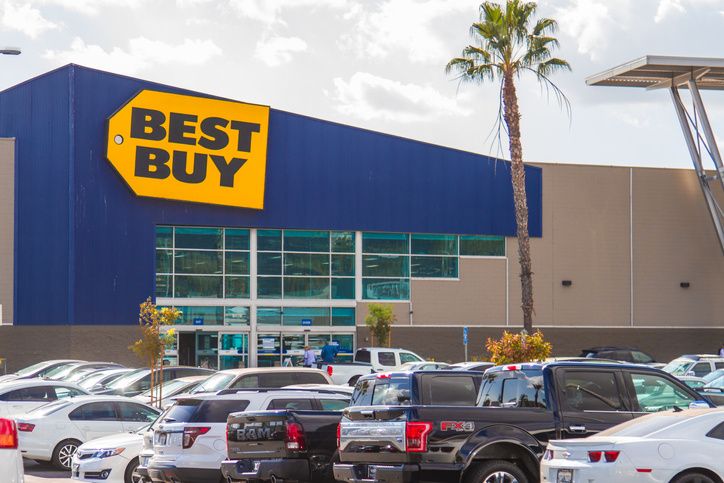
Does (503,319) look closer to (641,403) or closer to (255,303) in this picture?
(255,303)

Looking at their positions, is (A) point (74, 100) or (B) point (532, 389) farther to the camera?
(A) point (74, 100)

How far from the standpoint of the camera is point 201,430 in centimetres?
1700

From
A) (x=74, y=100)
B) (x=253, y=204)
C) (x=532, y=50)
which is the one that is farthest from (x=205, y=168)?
(x=532, y=50)

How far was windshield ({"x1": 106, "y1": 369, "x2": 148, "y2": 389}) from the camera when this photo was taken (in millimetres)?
33625

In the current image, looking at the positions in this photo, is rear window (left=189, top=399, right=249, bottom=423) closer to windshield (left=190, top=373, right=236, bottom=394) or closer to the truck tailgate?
the truck tailgate

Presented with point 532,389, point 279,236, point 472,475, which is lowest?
point 472,475

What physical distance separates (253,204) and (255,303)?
4.13m

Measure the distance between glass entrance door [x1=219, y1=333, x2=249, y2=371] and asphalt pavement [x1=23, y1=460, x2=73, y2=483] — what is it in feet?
82.0

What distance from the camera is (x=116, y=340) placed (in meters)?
47.2

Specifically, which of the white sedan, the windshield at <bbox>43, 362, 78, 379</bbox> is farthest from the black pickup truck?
the windshield at <bbox>43, 362, 78, 379</bbox>

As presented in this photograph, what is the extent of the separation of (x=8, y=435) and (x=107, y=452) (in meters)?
11.2

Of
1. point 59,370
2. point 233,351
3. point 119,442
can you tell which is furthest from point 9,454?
point 233,351

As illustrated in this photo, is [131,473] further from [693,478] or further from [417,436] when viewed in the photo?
[693,478]

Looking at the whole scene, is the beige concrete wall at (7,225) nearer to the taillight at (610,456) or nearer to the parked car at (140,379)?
the parked car at (140,379)
